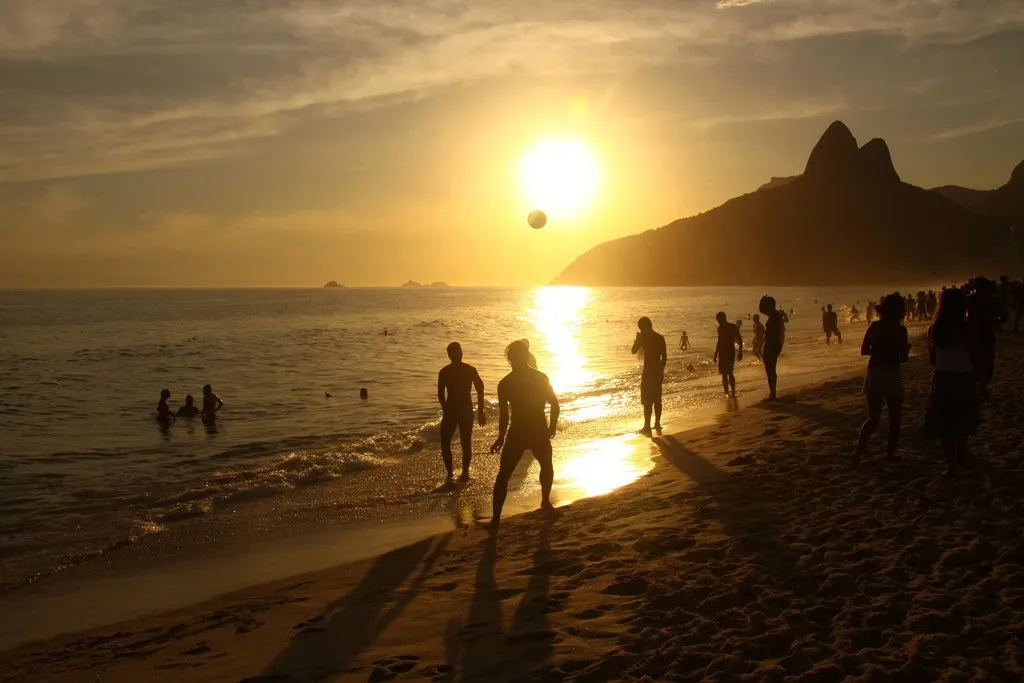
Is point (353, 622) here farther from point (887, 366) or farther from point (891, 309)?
point (891, 309)

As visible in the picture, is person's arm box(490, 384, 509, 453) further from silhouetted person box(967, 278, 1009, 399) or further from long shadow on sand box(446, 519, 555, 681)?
silhouetted person box(967, 278, 1009, 399)

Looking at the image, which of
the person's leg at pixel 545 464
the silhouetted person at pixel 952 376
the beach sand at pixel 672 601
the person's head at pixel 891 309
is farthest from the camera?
the person's head at pixel 891 309

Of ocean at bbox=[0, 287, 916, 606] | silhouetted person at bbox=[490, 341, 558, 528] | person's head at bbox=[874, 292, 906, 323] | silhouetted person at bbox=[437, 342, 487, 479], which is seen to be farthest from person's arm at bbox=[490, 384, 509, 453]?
person's head at bbox=[874, 292, 906, 323]

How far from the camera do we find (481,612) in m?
5.11

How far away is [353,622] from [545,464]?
2.75 m

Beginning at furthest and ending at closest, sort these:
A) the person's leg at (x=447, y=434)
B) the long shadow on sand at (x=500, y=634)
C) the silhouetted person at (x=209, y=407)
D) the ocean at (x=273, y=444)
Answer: the silhouetted person at (x=209, y=407)
the person's leg at (x=447, y=434)
the ocean at (x=273, y=444)
the long shadow on sand at (x=500, y=634)

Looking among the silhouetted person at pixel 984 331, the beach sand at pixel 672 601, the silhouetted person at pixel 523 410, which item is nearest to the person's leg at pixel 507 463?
the silhouetted person at pixel 523 410

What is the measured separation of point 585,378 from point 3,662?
2014cm

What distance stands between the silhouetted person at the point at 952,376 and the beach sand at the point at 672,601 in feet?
1.52

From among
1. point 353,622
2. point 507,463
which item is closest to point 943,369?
point 507,463

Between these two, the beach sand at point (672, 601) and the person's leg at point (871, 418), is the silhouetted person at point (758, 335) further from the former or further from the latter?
the beach sand at point (672, 601)

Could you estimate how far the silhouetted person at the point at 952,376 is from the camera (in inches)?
263

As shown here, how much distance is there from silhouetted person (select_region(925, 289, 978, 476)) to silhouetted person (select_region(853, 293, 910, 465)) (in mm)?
660

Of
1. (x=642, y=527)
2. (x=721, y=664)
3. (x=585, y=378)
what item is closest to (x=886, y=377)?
(x=642, y=527)
